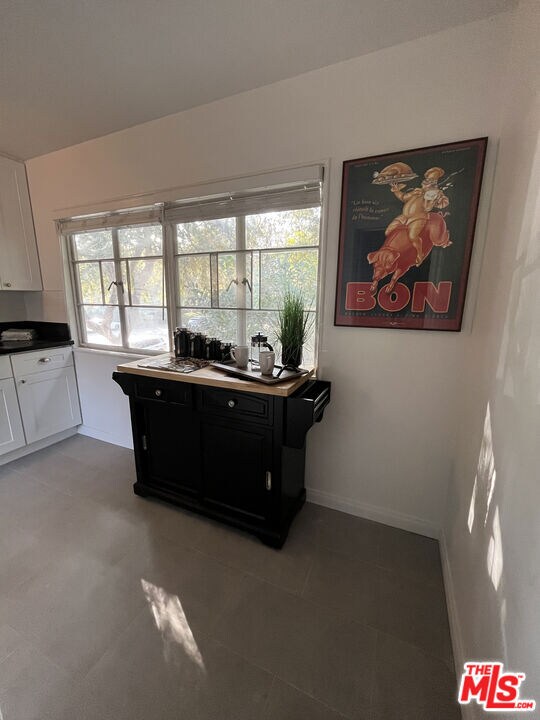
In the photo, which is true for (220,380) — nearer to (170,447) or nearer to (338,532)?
(170,447)

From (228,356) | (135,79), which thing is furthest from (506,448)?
(135,79)

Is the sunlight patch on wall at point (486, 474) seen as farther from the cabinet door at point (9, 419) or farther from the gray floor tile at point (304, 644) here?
the cabinet door at point (9, 419)

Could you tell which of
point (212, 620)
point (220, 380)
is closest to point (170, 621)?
point (212, 620)

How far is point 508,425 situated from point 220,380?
4.02 ft

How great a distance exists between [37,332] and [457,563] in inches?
153

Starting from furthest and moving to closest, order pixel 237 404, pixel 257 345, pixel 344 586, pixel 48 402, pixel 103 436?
pixel 103 436 → pixel 48 402 → pixel 257 345 → pixel 237 404 → pixel 344 586

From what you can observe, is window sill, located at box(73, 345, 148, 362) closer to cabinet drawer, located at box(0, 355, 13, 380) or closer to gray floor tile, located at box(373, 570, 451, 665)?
cabinet drawer, located at box(0, 355, 13, 380)

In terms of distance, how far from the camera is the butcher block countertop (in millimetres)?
1468

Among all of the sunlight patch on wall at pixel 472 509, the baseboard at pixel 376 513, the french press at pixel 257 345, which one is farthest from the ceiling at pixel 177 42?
the baseboard at pixel 376 513

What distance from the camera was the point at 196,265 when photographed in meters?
2.20

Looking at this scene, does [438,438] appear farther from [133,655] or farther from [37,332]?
[37,332]

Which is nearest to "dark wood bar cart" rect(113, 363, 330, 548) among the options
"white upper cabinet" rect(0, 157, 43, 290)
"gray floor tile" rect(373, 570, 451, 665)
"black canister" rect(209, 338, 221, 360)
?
"black canister" rect(209, 338, 221, 360)

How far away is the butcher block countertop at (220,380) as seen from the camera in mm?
1468

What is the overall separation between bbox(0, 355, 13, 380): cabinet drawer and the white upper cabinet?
0.74 metres
